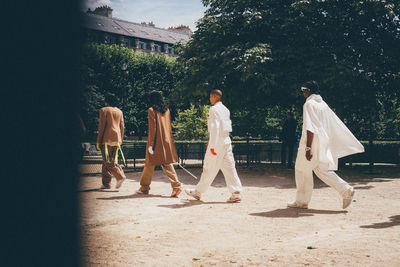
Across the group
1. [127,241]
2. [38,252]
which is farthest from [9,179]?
[127,241]

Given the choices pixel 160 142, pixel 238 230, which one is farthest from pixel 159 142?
pixel 238 230

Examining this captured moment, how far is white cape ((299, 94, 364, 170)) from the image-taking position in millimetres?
7031

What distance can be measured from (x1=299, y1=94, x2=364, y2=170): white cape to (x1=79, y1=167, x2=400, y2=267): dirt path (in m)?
0.91

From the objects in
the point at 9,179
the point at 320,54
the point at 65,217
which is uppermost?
the point at 320,54

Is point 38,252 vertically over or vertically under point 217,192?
over

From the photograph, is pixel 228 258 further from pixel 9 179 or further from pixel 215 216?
pixel 9 179

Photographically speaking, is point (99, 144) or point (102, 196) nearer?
point (102, 196)

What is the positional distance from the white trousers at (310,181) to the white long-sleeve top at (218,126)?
1.50 meters

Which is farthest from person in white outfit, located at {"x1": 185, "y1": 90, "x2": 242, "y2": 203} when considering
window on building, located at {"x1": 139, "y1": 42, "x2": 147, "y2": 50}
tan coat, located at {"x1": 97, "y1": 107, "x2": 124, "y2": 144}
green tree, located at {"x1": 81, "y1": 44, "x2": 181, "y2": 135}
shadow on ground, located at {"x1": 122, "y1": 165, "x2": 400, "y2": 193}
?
window on building, located at {"x1": 139, "y1": 42, "x2": 147, "y2": 50}

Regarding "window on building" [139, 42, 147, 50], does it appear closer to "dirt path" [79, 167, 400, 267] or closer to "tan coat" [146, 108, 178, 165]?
"dirt path" [79, 167, 400, 267]

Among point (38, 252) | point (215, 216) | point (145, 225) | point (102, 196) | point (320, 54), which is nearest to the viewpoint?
point (38, 252)

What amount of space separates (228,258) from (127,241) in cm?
136

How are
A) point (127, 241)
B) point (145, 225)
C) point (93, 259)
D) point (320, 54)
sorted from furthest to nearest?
point (320, 54) → point (145, 225) → point (127, 241) → point (93, 259)

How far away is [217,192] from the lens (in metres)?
9.95
